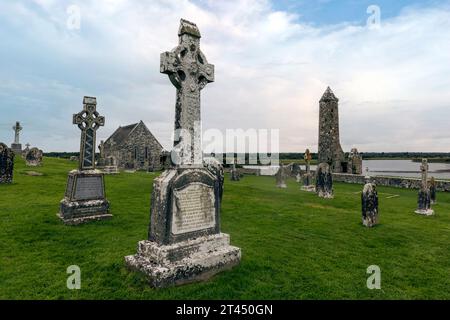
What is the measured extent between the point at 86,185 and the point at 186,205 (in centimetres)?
575

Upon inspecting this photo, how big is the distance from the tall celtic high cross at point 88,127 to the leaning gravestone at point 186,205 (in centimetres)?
→ 582

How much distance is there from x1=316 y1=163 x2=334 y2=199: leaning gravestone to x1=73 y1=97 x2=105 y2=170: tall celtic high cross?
1226 centimetres

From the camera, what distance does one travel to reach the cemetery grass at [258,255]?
16.3ft

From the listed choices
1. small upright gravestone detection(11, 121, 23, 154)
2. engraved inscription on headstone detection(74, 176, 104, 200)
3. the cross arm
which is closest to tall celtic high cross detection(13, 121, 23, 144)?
small upright gravestone detection(11, 121, 23, 154)

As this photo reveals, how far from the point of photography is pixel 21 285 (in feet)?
16.1

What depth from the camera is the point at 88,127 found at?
10.5 meters

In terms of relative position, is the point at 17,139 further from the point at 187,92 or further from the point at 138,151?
the point at 187,92

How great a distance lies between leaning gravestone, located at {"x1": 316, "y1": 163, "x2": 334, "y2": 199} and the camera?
16.8 meters

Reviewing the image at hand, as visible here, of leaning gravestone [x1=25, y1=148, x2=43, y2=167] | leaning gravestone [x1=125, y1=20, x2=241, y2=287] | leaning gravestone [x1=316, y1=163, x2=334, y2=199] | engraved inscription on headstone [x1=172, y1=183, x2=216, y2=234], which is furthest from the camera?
leaning gravestone [x1=25, y1=148, x2=43, y2=167]

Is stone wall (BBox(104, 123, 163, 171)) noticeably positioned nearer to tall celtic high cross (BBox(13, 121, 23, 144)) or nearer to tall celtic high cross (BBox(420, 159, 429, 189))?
tall celtic high cross (BBox(13, 121, 23, 144))

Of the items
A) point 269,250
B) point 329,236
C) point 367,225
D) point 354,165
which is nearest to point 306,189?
point 367,225

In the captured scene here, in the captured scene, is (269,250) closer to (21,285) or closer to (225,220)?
(225,220)

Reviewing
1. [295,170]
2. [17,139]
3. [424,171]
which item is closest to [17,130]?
[17,139]

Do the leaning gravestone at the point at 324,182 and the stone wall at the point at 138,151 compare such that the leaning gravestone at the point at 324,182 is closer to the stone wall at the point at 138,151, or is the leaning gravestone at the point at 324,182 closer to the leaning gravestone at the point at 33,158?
the leaning gravestone at the point at 33,158
